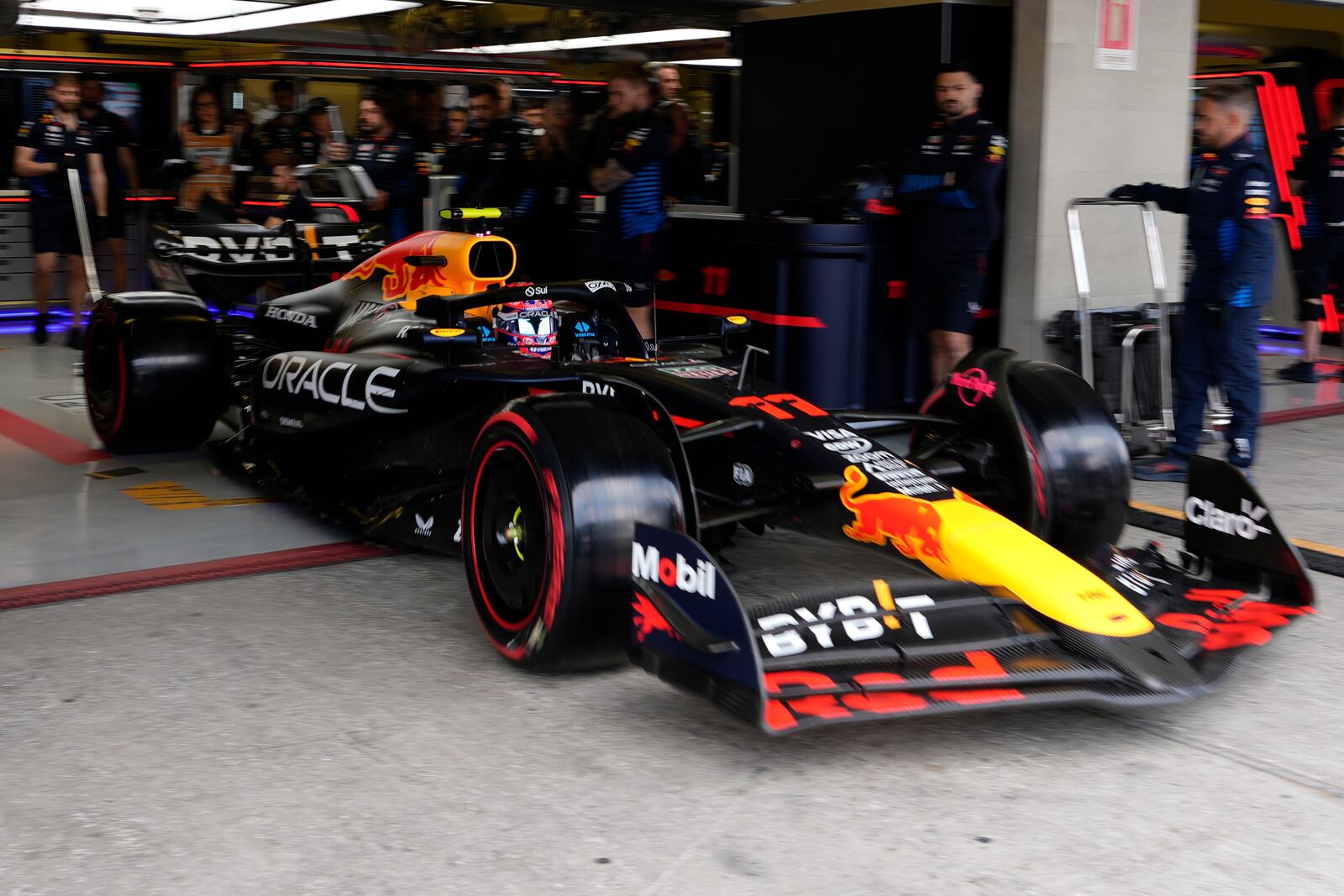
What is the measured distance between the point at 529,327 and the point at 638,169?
9.22ft

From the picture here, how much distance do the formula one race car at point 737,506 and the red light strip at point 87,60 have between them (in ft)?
32.1

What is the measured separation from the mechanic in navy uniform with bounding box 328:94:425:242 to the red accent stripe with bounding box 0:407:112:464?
2817 millimetres

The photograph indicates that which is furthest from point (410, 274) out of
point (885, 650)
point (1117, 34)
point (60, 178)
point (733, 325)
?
point (60, 178)

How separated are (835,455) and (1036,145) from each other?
156 inches

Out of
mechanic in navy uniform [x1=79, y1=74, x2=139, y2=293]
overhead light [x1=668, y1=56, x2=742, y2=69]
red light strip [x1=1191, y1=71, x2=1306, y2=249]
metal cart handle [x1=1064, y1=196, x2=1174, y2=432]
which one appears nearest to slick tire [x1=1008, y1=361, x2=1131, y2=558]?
metal cart handle [x1=1064, y1=196, x2=1174, y2=432]

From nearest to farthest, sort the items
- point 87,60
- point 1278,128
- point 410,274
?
point 410,274, point 1278,128, point 87,60

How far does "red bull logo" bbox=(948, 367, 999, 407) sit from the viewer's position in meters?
4.31

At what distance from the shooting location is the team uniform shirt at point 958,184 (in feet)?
21.5

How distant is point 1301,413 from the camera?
304 inches

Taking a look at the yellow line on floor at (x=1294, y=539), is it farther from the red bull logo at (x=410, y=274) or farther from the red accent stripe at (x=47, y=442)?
the red accent stripe at (x=47, y=442)

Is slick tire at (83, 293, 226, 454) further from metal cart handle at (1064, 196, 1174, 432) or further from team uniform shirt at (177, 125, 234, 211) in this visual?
team uniform shirt at (177, 125, 234, 211)

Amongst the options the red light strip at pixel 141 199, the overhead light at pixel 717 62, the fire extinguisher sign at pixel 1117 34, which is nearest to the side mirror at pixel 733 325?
the fire extinguisher sign at pixel 1117 34

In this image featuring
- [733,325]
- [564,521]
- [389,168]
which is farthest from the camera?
[389,168]

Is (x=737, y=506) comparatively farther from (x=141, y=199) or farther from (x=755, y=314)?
(x=141, y=199)
